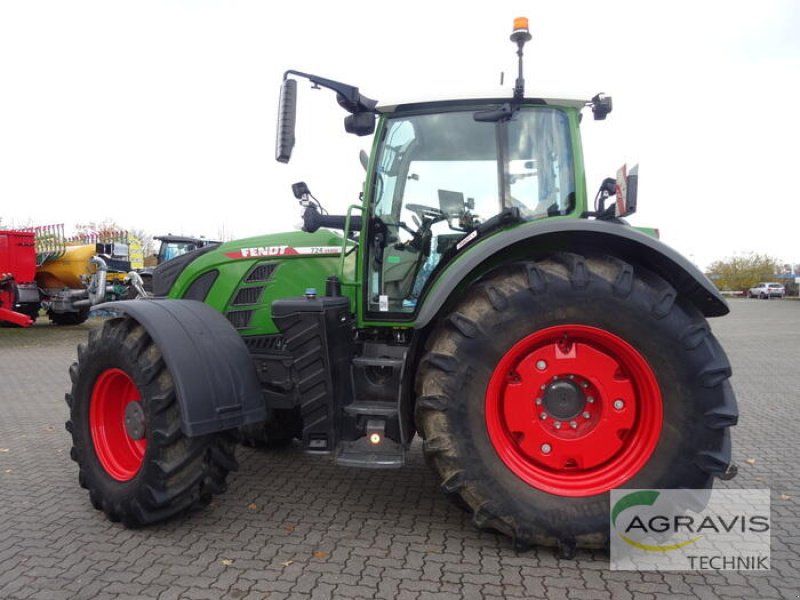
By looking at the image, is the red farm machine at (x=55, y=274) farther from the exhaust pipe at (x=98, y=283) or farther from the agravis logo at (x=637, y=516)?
the agravis logo at (x=637, y=516)

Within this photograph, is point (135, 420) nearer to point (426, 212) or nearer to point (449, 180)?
point (426, 212)

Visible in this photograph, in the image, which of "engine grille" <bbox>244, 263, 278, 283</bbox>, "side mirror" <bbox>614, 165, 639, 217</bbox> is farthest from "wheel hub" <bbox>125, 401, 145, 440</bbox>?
Answer: "side mirror" <bbox>614, 165, 639, 217</bbox>

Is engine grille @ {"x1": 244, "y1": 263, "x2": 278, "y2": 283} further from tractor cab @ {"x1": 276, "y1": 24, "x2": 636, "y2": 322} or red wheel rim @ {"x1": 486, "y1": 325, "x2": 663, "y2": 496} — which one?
red wheel rim @ {"x1": 486, "y1": 325, "x2": 663, "y2": 496}

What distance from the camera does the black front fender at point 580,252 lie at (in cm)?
273

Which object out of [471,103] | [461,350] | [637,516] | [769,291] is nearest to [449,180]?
[471,103]

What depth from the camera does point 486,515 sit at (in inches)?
107

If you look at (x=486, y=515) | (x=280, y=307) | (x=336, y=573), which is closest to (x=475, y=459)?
(x=486, y=515)

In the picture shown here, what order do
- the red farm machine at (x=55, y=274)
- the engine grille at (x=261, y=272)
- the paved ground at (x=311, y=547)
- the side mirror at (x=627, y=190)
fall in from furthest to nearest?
the red farm machine at (x=55, y=274) → the engine grille at (x=261, y=272) → the side mirror at (x=627, y=190) → the paved ground at (x=311, y=547)

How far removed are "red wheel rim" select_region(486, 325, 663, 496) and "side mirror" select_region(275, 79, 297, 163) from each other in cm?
157

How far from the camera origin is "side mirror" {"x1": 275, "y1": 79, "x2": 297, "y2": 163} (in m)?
2.93

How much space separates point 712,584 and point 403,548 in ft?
4.69

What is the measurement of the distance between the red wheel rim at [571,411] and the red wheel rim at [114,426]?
2.19m

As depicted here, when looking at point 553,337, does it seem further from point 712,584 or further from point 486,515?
point 712,584

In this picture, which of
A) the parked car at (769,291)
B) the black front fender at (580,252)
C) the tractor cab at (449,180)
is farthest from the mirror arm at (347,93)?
the parked car at (769,291)
